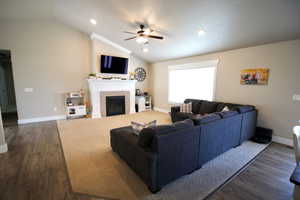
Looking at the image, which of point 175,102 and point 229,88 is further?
point 175,102

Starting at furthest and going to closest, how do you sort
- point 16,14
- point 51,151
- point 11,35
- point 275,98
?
point 11,35, point 16,14, point 275,98, point 51,151

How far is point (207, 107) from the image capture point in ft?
15.1

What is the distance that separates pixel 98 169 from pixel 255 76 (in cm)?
447

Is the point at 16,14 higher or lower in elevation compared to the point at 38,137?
higher

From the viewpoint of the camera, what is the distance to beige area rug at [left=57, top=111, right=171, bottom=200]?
190cm

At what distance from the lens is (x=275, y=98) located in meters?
3.50

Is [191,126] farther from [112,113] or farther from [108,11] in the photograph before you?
[112,113]

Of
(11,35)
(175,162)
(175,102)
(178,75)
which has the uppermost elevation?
(11,35)

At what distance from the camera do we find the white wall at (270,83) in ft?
10.6

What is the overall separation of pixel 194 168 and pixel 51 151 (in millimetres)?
2994

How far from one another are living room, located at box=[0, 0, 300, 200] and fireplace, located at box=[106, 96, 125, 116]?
5 centimetres

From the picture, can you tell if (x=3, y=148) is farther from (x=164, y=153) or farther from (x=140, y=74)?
(x=140, y=74)

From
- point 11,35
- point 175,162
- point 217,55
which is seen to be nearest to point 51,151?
point 175,162

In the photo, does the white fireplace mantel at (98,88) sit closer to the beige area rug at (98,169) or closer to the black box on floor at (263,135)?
the beige area rug at (98,169)
